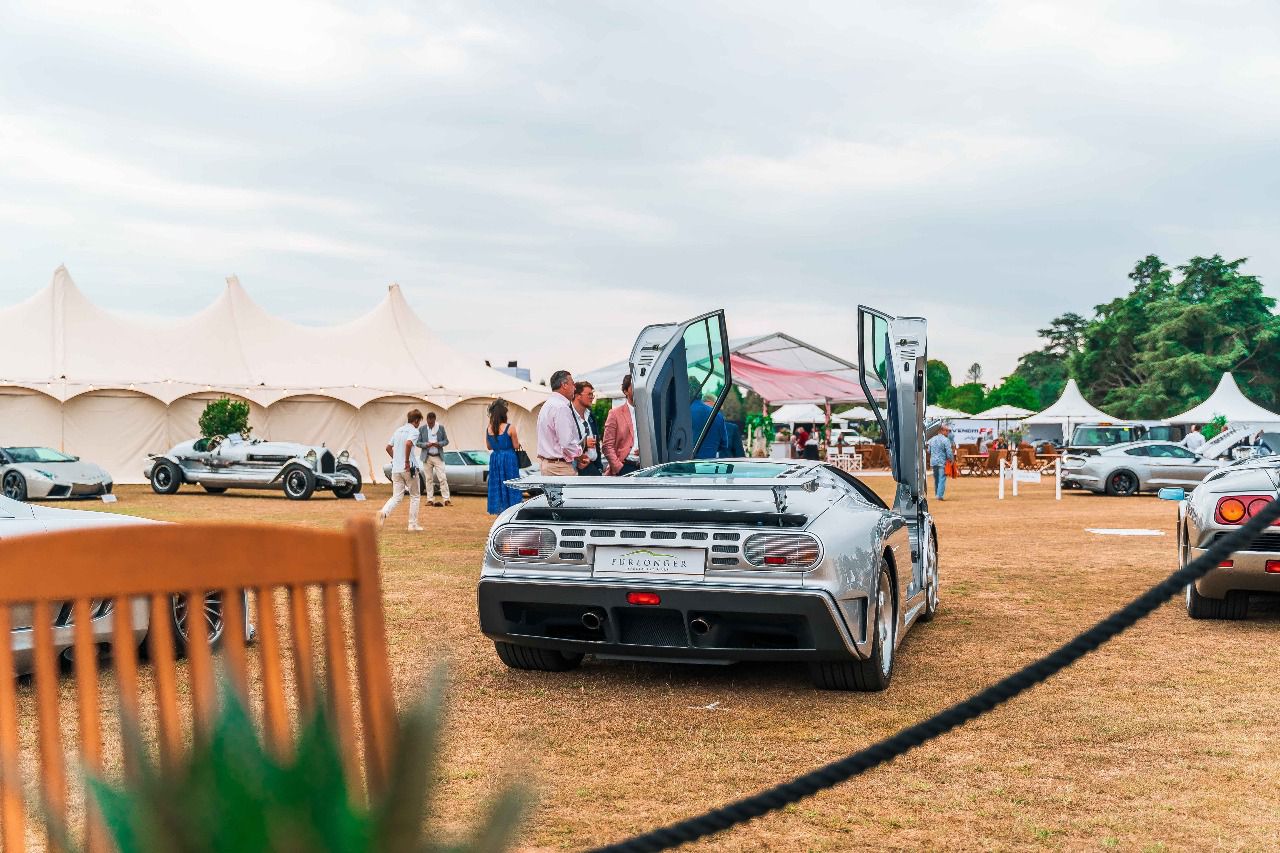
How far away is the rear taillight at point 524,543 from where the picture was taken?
18.0ft

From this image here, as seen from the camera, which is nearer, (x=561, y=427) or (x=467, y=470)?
(x=561, y=427)

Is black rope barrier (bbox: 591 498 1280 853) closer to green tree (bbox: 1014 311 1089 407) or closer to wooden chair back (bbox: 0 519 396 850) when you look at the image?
wooden chair back (bbox: 0 519 396 850)

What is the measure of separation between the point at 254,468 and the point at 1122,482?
729 inches

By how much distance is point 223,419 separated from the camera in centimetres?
2706

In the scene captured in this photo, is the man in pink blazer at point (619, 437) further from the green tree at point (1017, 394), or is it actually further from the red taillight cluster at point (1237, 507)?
the green tree at point (1017, 394)

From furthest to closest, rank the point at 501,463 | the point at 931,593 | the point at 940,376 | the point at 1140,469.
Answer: the point at 940,376 < the point at 1140,469 < the point at 501,463 < the point at 931,593

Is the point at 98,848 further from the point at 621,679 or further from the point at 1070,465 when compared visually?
the point at 1070,465

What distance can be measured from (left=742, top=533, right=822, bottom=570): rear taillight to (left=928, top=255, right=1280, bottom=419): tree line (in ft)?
206

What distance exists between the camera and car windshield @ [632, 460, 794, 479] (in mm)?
6480

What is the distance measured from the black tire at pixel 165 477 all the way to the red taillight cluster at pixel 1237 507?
21656 mm

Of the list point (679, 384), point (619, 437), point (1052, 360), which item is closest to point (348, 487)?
point (619, 437)

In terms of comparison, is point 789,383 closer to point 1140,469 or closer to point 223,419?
point 1140,469

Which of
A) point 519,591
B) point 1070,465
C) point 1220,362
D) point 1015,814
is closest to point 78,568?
point 1015,814

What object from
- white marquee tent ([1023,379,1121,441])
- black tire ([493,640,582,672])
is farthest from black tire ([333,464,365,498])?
white marquee tent ([1023,379,1121,441])
